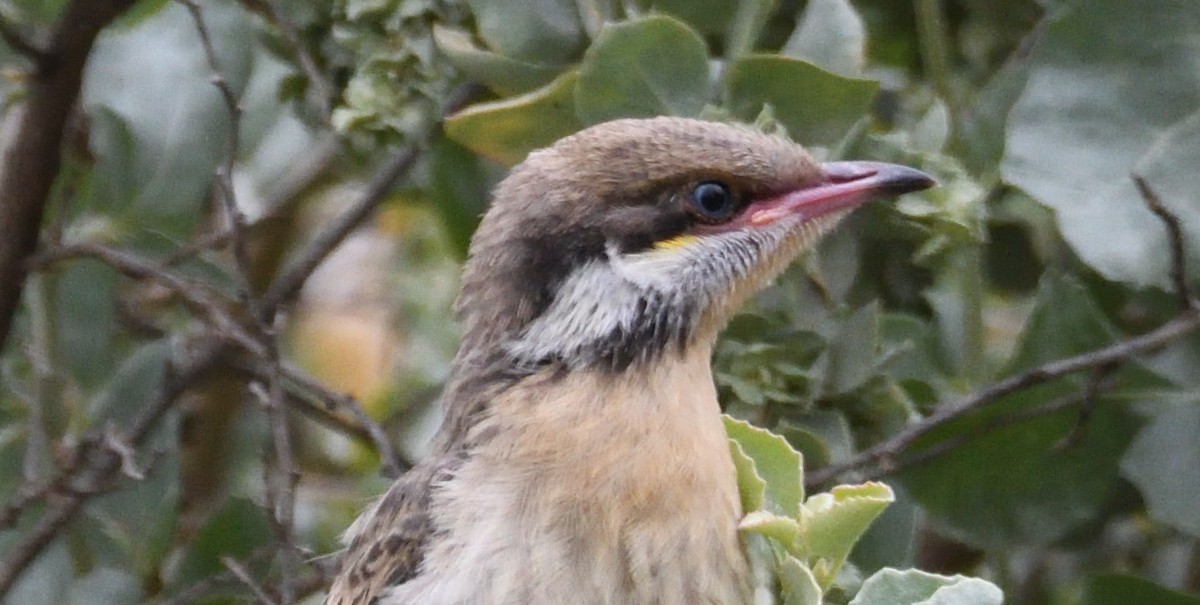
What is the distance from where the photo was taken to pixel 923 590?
151 cm

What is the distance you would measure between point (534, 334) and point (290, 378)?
72 centimetres

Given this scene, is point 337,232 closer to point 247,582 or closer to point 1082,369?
point 247,582

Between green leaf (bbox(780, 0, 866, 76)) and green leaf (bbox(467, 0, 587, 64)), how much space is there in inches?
12.4

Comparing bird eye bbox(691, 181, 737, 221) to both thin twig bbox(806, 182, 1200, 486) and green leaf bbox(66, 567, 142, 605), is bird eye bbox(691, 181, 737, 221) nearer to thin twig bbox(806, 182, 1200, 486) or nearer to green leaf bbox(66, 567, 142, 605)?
thin twig bbox(806, 182, 1200, 486)

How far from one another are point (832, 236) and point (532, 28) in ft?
1.61

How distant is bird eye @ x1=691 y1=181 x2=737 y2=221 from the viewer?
2.23 meters

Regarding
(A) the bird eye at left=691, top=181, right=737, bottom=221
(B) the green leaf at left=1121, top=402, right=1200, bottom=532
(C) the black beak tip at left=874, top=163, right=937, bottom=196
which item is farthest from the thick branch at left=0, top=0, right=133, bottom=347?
(B) the green leaf at left=1121, top=402, right=1200, bottom=532

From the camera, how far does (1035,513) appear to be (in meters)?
2.27

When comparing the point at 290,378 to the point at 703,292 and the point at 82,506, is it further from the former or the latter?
the point at 703,292

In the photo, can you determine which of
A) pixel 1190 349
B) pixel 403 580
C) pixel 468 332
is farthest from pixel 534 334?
pixel 1190 349

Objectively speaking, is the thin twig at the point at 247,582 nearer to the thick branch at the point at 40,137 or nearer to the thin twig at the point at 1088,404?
the thick branch at the point at 40,137

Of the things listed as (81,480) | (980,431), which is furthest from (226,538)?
(980,431)

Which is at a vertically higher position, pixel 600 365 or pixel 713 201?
pixel 713 201

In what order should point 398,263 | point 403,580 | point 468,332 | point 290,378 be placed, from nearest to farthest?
point 403,580
point 468,332
point 290,378
point 398,263
